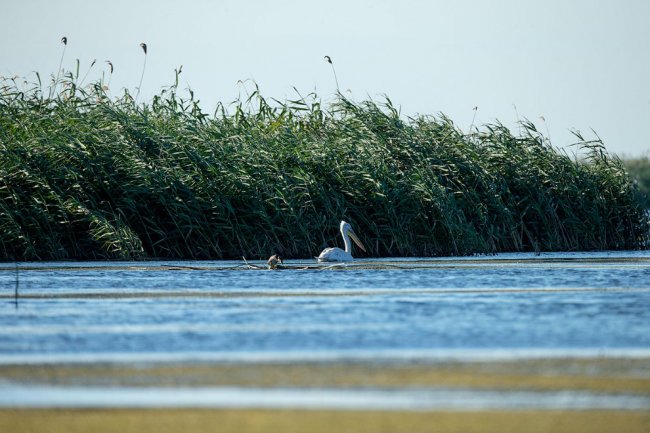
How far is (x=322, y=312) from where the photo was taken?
10.0 metres

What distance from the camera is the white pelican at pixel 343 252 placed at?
16.0 m

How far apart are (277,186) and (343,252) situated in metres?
2.17

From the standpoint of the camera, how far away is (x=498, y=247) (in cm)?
1911

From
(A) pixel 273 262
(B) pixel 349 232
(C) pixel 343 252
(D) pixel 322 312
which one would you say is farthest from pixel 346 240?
(D) pixel 322 312

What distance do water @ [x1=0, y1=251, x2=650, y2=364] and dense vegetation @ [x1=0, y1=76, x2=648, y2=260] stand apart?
164cm

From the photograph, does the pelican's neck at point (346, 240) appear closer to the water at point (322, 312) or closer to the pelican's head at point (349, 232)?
the pelican's head at point (349, 232)

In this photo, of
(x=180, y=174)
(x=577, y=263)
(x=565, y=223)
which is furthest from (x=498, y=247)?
(x=180, y=174)

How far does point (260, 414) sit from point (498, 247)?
13.9 m

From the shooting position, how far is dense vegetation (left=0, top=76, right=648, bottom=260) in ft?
56.6

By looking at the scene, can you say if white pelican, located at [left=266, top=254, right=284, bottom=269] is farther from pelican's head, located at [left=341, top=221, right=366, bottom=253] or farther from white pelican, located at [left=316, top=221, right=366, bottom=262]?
pelican's head, located at [left=341, top=221, right=366, bottom=253]

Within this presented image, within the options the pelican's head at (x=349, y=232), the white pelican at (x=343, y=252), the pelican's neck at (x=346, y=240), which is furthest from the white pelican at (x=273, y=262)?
the pelican's head at (x=349, y=232)

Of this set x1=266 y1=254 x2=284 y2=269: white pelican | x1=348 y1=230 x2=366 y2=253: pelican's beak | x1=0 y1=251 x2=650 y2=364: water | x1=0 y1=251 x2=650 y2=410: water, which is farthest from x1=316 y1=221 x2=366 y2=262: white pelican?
x1=266 y1=254 x2=284 y2=269: white pelican

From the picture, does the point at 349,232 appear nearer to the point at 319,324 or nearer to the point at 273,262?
the point at 273,262

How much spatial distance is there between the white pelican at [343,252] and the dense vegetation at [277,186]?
1014mm
